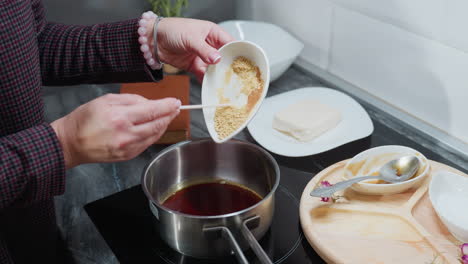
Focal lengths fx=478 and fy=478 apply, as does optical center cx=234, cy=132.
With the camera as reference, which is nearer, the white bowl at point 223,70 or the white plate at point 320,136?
the white bowl at point 223,70

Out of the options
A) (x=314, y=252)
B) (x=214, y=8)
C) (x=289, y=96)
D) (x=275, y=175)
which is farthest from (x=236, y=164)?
(x=214, y=8)

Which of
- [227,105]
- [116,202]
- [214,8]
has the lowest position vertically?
[116,202]

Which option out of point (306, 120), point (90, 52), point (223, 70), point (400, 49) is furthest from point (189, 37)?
point (400, 49)

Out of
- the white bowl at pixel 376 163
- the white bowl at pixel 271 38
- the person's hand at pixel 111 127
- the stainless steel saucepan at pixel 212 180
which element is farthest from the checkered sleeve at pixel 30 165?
the white bowl at pixel 271 38

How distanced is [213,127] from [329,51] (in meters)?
0.67

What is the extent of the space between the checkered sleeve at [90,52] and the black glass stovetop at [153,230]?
0.26 m

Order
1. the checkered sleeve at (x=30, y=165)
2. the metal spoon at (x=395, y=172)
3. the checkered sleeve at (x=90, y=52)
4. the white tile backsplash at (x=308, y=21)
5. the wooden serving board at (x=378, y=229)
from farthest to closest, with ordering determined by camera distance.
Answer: the white tile backsplash at (x=308, y=21) → the checkered sleeve at (x=90, y=52) → the metal spoon at (x=395, y=172) → the wooden serving board at (x=378, y=229) → the checkered sleeve at (x=30, y=165)

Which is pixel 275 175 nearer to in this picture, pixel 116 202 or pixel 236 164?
pixel 236 164

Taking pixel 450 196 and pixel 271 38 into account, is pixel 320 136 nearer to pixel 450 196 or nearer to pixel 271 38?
pixel 450 196

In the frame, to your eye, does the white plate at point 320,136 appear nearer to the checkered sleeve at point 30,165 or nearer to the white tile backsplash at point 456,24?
the white tile backsplash at point 456,24

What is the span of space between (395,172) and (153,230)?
18.6 inches

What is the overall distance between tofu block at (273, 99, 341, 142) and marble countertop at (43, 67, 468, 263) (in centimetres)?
6

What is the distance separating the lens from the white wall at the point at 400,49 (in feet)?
3.44

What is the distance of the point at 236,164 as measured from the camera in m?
0.98
